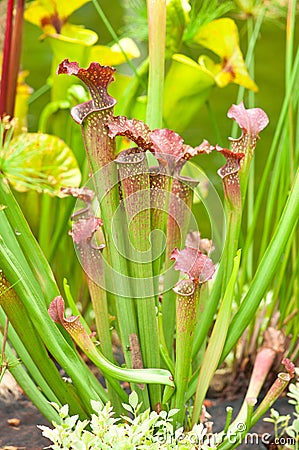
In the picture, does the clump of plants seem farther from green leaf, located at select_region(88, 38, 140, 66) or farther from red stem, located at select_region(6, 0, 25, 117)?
green leaf, located at select_region(88, 38, 140, 66)

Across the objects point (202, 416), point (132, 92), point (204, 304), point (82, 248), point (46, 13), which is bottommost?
point (202, 416)

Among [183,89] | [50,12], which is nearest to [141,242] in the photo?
[183,89]

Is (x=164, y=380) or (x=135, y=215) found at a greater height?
(x=135, y=215)

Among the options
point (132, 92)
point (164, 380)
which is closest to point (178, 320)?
point (164, 380)

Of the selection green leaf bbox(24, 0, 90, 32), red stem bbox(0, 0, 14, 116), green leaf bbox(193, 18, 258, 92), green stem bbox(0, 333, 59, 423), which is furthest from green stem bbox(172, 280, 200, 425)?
green leaf bbox(24, 0, 90, 32)

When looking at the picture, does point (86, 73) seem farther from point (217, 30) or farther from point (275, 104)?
point (275, 104)

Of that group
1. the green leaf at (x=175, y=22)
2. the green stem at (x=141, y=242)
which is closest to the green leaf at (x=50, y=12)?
the green leaf at (x=175, y=22)

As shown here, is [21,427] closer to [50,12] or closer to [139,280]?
[139,280]

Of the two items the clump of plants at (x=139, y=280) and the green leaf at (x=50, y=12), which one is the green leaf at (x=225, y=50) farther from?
the clump of plants at (x=139, y=280)
